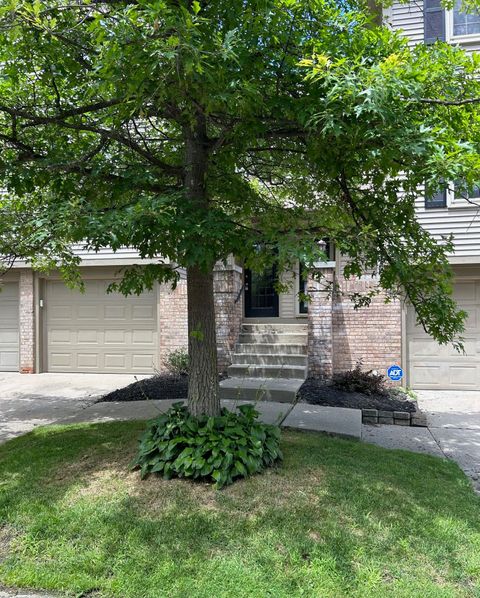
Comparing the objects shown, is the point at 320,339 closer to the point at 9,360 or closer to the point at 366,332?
the point at 366,332

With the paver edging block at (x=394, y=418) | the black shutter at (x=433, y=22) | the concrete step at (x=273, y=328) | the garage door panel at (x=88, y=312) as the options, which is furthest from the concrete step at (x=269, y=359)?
the black shutter at (x=433, y=22)

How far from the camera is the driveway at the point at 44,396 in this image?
22.6ft

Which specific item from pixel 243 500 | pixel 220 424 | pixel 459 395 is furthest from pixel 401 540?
pixel 459 395

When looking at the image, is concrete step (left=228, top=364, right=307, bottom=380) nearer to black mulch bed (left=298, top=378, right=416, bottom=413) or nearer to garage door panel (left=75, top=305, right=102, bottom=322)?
black mulch bed (left=298, top=378, right=416, bottom=413)

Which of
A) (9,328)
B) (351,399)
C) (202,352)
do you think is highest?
(202,352)

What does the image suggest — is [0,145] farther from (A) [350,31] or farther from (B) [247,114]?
(A) [350,31]

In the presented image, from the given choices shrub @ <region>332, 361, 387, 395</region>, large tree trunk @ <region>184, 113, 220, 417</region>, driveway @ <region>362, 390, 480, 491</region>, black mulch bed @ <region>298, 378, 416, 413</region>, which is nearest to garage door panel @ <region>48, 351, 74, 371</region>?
black mulch bed @ <region>298, 378, 416, 413</region>

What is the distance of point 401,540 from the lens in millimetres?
3182

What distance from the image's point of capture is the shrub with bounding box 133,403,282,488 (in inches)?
151

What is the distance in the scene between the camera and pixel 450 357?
928 cm

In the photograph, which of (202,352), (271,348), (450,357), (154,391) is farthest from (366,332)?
(202,352)

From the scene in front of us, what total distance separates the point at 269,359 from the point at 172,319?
8.78ft

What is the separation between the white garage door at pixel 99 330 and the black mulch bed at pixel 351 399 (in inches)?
167

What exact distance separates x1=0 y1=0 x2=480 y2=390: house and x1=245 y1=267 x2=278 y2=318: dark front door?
0.02m
